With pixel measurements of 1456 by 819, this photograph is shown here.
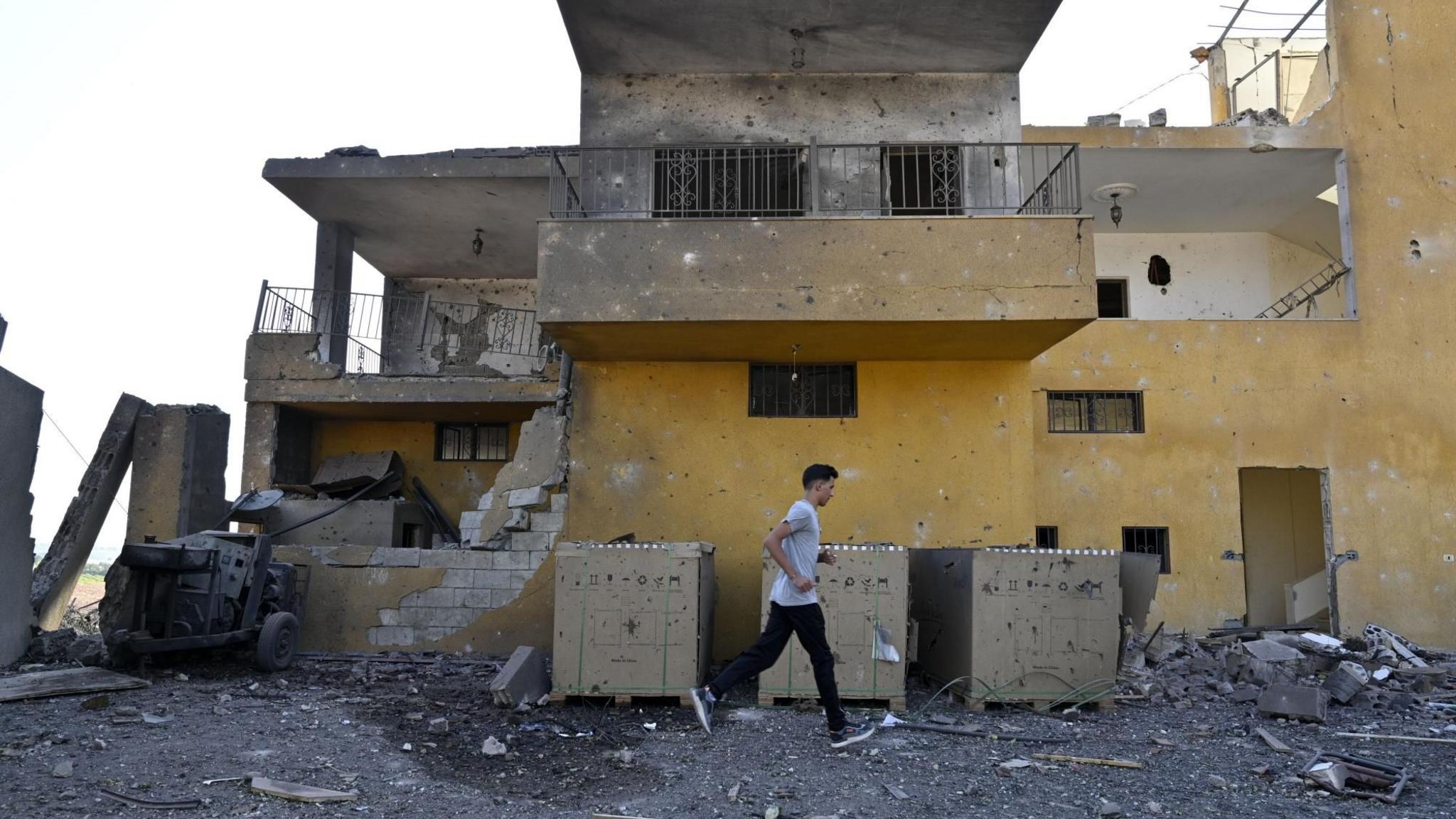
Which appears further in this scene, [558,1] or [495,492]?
[495,492]

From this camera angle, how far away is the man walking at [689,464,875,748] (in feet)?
19.6

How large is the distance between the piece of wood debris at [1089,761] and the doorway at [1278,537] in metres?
10.0

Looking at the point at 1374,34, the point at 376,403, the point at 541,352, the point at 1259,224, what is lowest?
the point at 376,403

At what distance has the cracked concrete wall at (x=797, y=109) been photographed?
10.4 meters

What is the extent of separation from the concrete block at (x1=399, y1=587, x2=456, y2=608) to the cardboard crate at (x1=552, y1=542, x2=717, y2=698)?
2712 mm

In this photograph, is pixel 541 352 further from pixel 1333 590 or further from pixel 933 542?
pixel 1333 590

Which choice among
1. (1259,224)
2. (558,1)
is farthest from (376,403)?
(1259,224)

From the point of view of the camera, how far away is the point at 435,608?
9.72m

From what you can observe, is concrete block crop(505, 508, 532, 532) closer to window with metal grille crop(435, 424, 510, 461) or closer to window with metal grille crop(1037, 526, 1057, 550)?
window with metal grille crop(435, 424, 510, 461)

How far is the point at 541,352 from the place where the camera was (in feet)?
47.7

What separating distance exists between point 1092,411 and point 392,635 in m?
9.02

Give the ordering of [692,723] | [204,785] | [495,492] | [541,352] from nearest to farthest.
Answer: [204,785] → [692,723] → [495,492] → [541,352]

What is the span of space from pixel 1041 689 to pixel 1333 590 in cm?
712

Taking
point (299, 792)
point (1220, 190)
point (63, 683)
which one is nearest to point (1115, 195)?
point (1220, 190)
